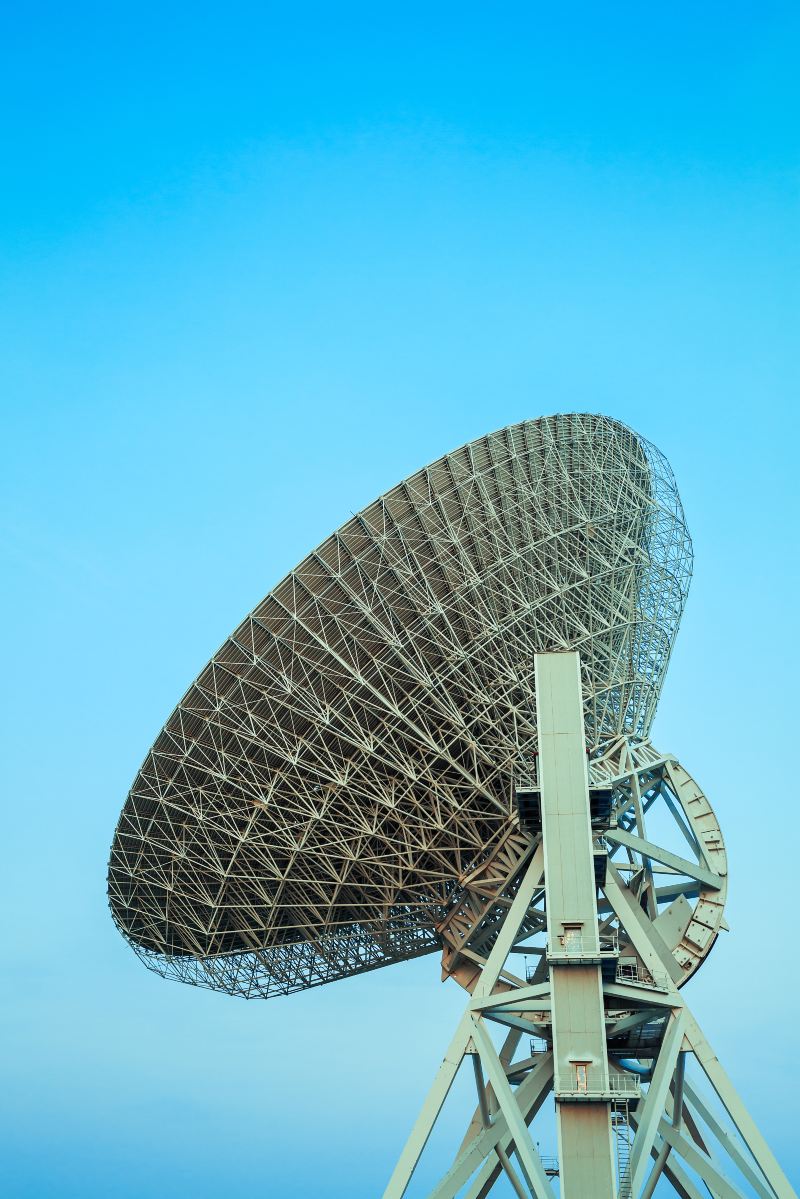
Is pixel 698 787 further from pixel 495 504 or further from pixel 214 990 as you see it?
pixel 214 990

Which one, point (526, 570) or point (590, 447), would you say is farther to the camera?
point (590, 447)

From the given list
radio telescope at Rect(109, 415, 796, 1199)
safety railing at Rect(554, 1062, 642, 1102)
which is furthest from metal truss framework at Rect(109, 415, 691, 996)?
safety railing at Rect(554, 1062, 642, 1102)

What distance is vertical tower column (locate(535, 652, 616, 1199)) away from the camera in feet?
78.1

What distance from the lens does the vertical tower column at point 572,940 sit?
23.8 m

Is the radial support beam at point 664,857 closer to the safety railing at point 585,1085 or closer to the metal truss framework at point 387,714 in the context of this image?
the metal truss framework at point 387,714

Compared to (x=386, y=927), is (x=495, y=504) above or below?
above

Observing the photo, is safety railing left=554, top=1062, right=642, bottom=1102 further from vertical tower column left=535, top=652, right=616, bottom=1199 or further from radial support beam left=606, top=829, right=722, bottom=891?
radial support beam left=606, top=829, right=722, bottom=891

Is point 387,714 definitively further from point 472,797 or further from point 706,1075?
point 706,1075

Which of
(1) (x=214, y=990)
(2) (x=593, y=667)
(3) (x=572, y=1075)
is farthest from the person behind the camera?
(1) (x=214, y=990)

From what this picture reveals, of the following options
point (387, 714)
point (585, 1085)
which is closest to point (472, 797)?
point (387, 714)

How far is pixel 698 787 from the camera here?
31.0m

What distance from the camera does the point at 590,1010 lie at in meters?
24.8

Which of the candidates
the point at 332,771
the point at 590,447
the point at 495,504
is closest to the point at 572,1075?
the point at 332,771

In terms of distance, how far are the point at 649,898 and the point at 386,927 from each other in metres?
6.89
